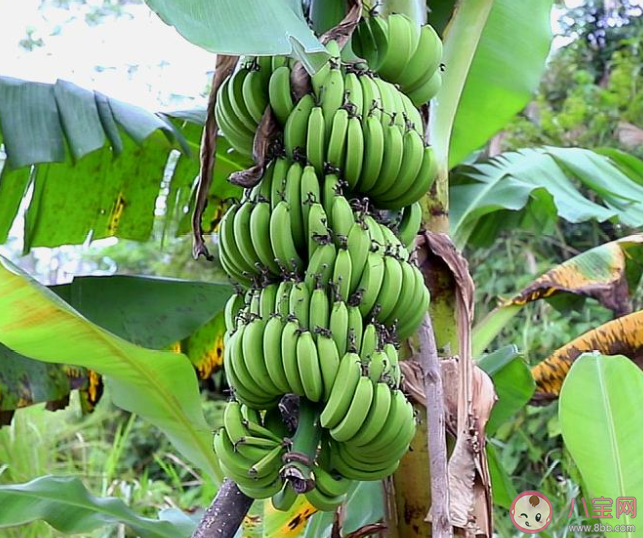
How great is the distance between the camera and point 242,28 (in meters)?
0.60

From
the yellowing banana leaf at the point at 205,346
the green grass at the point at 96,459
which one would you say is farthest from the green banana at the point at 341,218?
the green grass at the point at 96,459

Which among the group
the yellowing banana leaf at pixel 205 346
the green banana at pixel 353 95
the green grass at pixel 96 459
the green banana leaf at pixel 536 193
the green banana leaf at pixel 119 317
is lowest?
the green grass at pixel 96 459

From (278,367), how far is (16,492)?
62cm

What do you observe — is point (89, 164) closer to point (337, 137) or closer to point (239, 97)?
point (239, 97)

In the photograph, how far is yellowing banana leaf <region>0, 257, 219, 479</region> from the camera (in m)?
0.80

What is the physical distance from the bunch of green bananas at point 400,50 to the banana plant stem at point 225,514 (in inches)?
19.4

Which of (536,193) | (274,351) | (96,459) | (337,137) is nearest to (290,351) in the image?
(274,351)

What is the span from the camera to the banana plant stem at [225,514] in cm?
71

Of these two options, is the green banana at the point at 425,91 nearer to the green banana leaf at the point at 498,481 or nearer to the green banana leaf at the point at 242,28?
the green banana leaf at the point at 242,28

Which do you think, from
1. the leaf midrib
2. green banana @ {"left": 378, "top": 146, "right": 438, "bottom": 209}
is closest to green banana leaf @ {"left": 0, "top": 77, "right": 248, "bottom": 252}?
green banana @ {"left": 378, "top": 146, "right": 438, "bottom": 209}

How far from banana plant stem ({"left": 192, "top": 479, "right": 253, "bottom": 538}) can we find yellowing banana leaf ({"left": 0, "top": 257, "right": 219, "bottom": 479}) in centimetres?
26

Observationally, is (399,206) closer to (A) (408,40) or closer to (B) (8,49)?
(A) (408,40)

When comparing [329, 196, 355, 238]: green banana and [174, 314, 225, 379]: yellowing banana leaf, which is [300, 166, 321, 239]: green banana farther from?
[174, 314, 225, 379]: yellowing banana leaf

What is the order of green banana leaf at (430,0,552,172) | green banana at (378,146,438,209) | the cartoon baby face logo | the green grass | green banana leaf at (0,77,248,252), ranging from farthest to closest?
the green grass
green banana leaf at (430,0,552,172)
green banana leaf at (0,77,248,252)
the cartoon baby face logo
green banana at (378,146,438,209)
